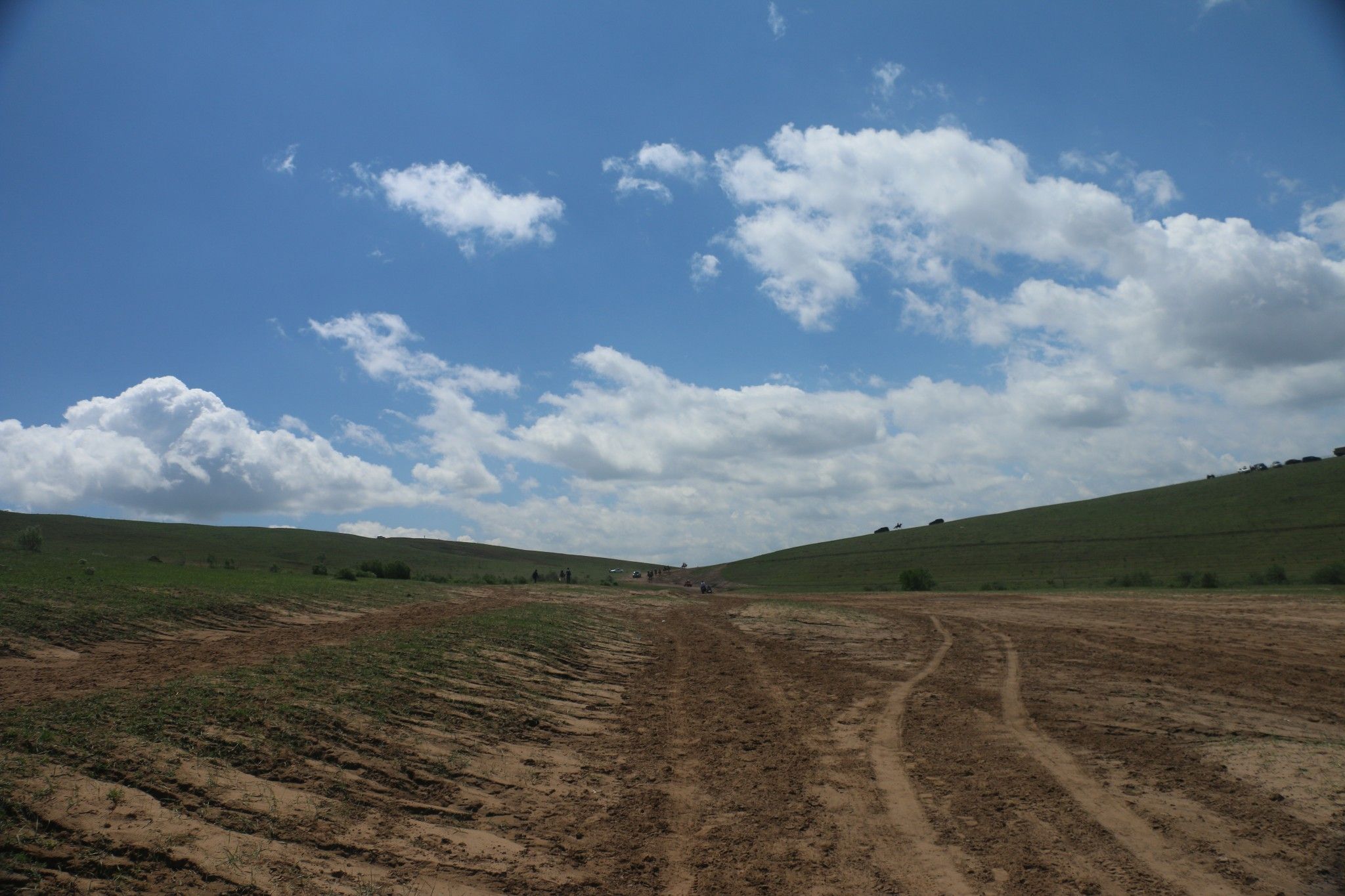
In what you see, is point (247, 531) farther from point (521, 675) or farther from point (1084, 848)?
point (1084, 848)

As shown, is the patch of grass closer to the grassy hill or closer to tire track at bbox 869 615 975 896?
tire track at bbox 869 615 975 896

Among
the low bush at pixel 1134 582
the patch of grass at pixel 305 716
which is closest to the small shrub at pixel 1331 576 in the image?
the low bush at pixel 1134 582

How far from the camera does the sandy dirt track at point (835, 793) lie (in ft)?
18.8

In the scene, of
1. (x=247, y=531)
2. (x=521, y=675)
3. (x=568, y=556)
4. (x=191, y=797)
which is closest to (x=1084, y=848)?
(x=191, y=797)

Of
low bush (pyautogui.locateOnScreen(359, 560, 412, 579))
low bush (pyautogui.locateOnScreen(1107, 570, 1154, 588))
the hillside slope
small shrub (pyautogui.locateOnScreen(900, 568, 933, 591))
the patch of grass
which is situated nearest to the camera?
the patch of grass

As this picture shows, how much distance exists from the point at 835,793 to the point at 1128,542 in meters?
82.2

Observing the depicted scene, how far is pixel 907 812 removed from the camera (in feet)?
24.3

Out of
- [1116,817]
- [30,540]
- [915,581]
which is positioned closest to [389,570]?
Answer: [30,540]

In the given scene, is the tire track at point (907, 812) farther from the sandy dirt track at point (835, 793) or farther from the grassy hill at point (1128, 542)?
the grassy hill at point (1128, 542)

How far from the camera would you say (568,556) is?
152375mm

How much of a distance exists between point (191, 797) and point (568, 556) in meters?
149

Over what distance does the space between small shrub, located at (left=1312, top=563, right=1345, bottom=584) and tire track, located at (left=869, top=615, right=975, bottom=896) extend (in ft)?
135

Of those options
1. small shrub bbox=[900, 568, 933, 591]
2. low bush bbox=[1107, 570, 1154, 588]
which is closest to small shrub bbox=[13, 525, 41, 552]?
small shrub bbox=[900, 568, 933, 591]

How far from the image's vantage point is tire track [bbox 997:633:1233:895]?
19.4 ft
